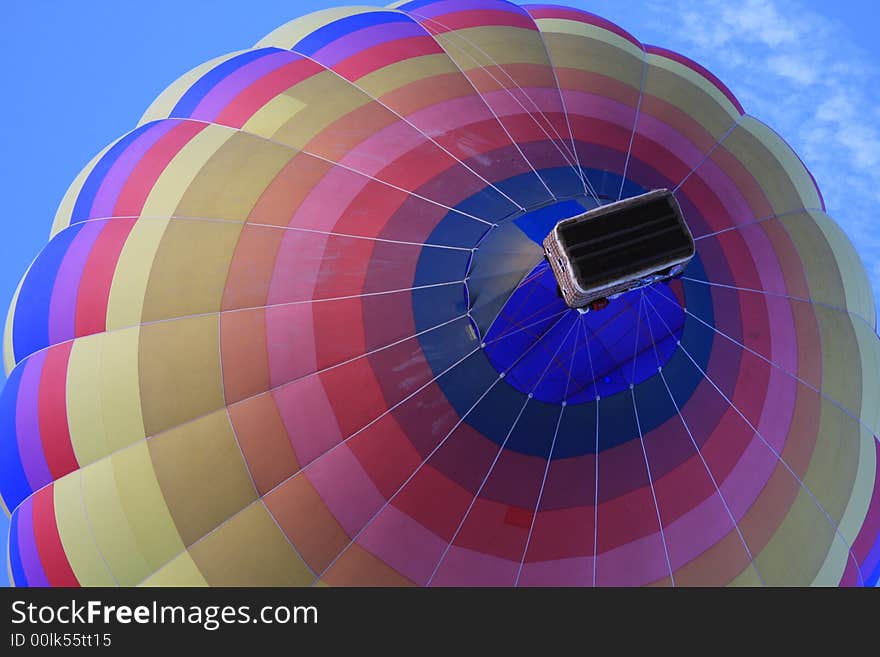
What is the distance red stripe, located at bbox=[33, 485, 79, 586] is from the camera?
6883mm

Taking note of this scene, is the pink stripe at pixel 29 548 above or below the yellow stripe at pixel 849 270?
below

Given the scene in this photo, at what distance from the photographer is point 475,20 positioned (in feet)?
A: 25.0

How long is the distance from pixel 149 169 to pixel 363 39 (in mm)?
2059

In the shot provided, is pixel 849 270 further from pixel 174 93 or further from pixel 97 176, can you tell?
pixel 97 176

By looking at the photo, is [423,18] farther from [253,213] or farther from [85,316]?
[85,316]

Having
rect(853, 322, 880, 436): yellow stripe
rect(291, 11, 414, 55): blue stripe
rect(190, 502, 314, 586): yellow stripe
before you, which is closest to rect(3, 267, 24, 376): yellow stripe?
rect(190, 502, 314, 586): yellow stripe

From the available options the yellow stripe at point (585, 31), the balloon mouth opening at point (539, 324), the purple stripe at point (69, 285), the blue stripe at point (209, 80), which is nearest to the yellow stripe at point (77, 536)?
the purple stripe at point (69, 285)

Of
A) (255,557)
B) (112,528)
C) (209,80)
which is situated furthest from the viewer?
(209,80)

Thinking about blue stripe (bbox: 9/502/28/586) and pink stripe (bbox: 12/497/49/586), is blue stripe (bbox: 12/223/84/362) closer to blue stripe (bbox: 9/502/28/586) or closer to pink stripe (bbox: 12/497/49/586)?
pink stripe (bbox: 12/497/49/586)

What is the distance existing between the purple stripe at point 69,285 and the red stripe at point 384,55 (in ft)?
7.72

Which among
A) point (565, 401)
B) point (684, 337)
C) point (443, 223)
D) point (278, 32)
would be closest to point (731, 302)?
point (684, 337)

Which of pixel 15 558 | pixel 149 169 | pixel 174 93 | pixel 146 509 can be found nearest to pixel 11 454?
pixel 15 558

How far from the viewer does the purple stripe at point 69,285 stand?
7137 mm

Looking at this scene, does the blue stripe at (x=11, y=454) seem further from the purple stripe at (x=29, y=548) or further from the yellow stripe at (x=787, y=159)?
the yellow stripe at (x=787, y=159)
